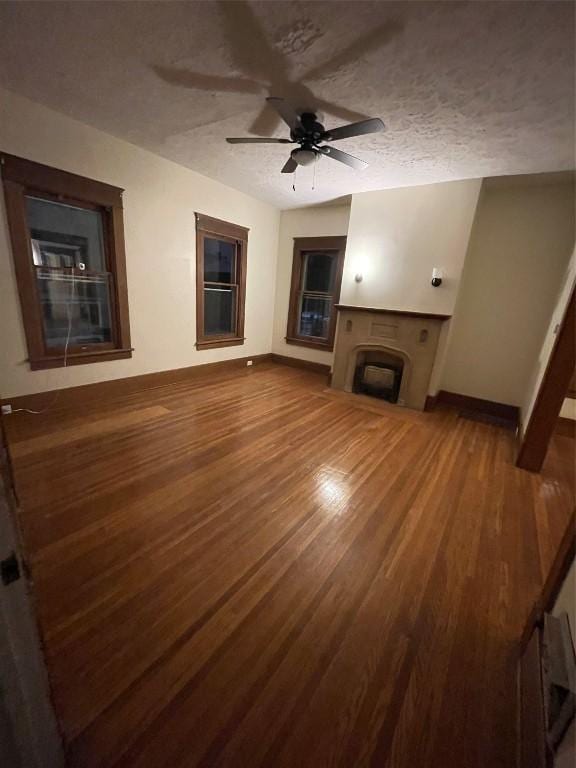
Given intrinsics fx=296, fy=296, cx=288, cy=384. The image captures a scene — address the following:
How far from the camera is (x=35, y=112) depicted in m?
2.62

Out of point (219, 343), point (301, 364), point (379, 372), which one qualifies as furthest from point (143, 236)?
point (379, 372)

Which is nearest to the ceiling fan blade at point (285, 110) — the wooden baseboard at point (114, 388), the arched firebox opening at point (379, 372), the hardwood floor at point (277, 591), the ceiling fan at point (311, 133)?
the ceiling fan at point (311, 133)

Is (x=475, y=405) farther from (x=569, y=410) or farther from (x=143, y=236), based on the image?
(x=143, y=236)

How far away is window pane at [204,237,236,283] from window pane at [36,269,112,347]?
1.60m

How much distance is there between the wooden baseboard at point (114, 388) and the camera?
307cm

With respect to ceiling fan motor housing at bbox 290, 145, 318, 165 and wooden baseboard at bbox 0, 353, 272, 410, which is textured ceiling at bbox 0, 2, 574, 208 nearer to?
ceiling fan motor housing at bbox 290, 145, 318, 165

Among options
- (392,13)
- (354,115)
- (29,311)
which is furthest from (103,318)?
(392,13)

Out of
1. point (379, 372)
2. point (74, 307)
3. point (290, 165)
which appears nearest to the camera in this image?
point (290, 165)

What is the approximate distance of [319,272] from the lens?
5.40 meters

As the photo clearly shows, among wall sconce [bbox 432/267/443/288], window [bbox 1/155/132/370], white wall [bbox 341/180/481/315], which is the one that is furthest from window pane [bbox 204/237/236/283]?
wall sconce [bbox 432/267/443/288]

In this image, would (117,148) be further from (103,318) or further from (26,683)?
(26,683)

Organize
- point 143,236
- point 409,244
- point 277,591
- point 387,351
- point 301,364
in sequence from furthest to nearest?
point 301,364 → point 387,351 → point 409,244 → point 143,236 → point 277,591

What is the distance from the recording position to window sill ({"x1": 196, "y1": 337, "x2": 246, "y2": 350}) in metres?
4.68

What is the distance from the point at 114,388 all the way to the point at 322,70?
12.0 feet
